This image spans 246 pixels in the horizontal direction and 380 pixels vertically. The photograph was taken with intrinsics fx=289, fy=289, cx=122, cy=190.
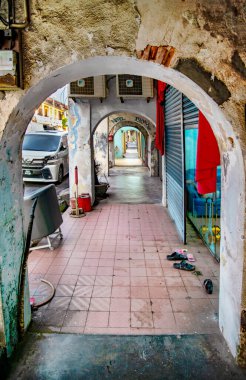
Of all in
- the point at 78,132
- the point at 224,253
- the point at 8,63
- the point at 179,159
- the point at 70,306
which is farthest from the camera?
the point at 78,132

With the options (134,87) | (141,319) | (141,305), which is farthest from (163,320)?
(134,87)

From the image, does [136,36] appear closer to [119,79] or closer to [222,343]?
[222,343]

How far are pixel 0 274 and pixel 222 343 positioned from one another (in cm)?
230

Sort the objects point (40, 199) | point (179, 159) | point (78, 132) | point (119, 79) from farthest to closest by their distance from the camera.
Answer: point (78, 132) < point (119, 79) < point (179, 159) < point (40, 199)

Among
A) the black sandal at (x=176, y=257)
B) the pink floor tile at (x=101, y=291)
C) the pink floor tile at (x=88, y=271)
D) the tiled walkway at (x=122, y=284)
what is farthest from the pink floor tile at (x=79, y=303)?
the black sandal at (x=176, y=257)

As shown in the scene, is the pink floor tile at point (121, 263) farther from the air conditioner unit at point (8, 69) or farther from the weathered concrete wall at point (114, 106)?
the weathered concrete wall at point (114, 106)

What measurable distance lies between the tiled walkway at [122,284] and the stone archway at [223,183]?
592mm

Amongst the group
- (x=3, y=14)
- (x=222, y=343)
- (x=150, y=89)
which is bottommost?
(x=222, y=343)

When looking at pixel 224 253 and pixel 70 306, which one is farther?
pixel 70 306

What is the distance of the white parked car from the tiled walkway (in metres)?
5.31

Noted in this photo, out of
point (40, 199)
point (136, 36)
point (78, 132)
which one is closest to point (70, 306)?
point (40, 199)

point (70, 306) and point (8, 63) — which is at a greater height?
point (8, 63)

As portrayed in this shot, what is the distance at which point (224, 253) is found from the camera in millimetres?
2965

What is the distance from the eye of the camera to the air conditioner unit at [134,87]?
7.98 meters
